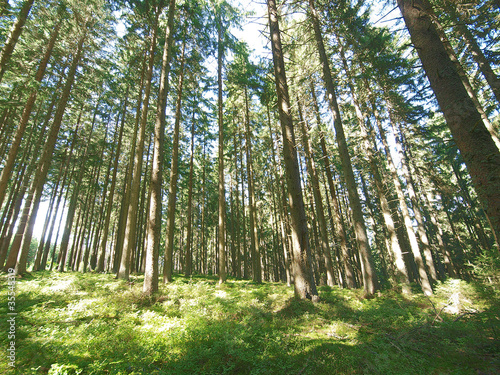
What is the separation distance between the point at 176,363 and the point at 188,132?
18.1 m

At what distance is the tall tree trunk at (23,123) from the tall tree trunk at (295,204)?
1026cm

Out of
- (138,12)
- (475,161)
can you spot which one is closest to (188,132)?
(138,12)

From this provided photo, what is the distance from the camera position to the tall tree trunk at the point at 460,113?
11.1ft

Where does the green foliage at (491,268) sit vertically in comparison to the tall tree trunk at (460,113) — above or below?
below

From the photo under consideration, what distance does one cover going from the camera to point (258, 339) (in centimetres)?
470

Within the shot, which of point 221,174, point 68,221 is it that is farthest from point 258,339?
point 68,221

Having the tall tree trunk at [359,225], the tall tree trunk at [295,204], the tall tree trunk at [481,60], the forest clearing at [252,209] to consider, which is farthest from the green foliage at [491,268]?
the tall tree trunk at [481,60]

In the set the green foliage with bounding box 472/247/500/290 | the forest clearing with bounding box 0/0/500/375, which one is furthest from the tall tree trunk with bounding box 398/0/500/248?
the green foliage with bounding box 472/247/500/290

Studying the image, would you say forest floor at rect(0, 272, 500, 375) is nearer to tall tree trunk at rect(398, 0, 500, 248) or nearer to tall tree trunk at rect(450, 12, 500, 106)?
tall tree trunk at rect(398, 0, 500, 248)

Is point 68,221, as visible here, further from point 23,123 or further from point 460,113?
point 460,113

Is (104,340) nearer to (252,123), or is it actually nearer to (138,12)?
(138,12)

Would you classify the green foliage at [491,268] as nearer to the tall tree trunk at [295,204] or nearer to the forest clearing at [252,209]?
the forest clearing at [252,209]

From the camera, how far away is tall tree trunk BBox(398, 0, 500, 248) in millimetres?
3389

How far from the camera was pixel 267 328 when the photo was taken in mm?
5258
